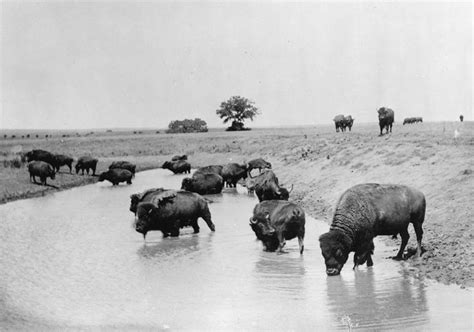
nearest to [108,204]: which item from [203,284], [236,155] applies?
[203,284]

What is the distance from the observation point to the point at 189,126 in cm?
10625

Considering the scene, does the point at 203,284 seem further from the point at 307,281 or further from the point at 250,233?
the point at 250,233

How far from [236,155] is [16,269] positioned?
37.1 m

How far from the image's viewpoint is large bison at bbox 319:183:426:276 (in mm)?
11406

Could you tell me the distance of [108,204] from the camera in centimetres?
2512

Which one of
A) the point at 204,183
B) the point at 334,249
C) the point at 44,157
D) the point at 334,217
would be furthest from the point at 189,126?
the point at 334,249

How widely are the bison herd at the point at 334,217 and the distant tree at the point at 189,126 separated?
8418cm

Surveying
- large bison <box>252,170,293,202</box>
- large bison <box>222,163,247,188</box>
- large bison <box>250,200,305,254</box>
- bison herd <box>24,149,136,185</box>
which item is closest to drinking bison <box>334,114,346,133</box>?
bison herd <box>24,149,136,185</box>

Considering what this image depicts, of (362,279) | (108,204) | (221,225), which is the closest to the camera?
(362,279)

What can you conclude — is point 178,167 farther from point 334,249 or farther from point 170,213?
point 334,249

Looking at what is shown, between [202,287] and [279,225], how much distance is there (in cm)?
326

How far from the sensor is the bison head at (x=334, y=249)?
11.3 m

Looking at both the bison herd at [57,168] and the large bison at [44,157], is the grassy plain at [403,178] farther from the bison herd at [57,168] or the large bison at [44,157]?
the large bison at [44,157]

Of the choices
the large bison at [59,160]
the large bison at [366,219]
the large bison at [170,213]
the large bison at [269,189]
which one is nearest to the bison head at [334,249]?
the large bison at [366,219]
